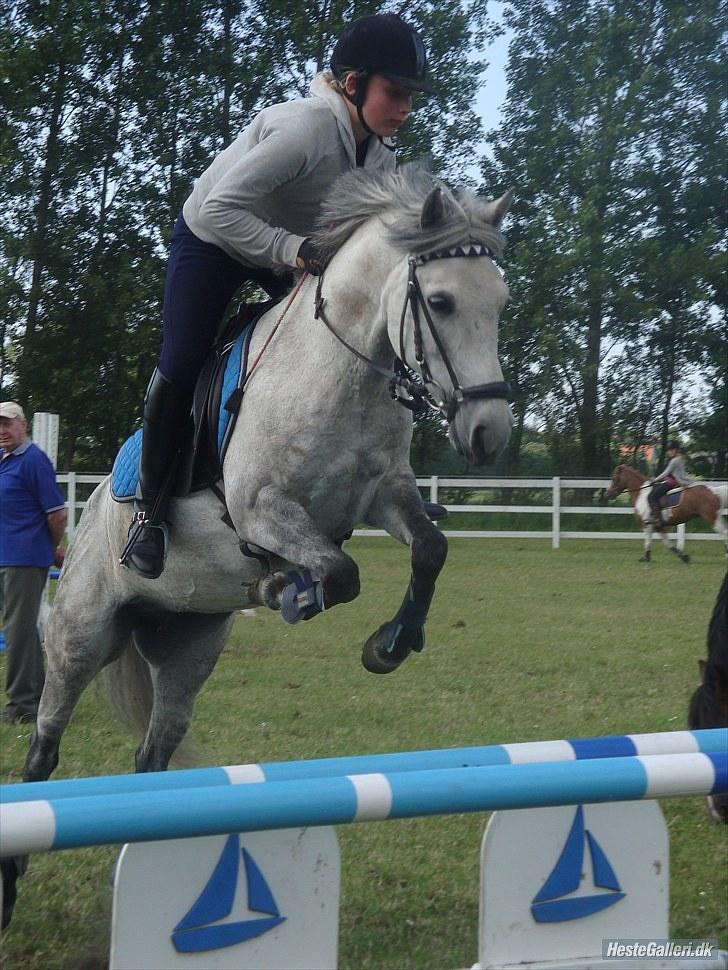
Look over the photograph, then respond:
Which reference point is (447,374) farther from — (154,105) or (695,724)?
(154,105)

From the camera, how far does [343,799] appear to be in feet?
8.43

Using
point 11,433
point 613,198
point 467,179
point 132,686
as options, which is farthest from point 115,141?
point 132,686

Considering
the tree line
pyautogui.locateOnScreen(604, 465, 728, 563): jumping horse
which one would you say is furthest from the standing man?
the tree line

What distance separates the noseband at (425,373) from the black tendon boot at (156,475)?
0.84 m

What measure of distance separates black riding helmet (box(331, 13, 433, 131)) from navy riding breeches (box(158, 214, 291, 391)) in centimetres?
77

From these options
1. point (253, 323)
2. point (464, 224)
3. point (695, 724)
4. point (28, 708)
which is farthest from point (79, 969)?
point (28, 708)

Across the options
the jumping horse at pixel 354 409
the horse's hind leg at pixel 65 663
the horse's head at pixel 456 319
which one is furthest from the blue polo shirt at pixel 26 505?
the horse's head at pixel 456 319

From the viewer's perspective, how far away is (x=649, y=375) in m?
32.8

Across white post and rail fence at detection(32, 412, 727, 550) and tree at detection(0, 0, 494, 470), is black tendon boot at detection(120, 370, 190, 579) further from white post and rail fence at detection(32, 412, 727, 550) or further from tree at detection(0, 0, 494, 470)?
tree at detection(0, 0, 494, 470)

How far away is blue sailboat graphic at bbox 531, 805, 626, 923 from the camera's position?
118 inches

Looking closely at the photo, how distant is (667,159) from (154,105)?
46.4ft

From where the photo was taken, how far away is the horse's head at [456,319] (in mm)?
3398

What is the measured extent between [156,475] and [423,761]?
1.61 meters

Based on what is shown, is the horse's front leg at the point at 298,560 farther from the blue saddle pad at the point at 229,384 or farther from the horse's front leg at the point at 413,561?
the blue saddle pad at the point at 229,384
